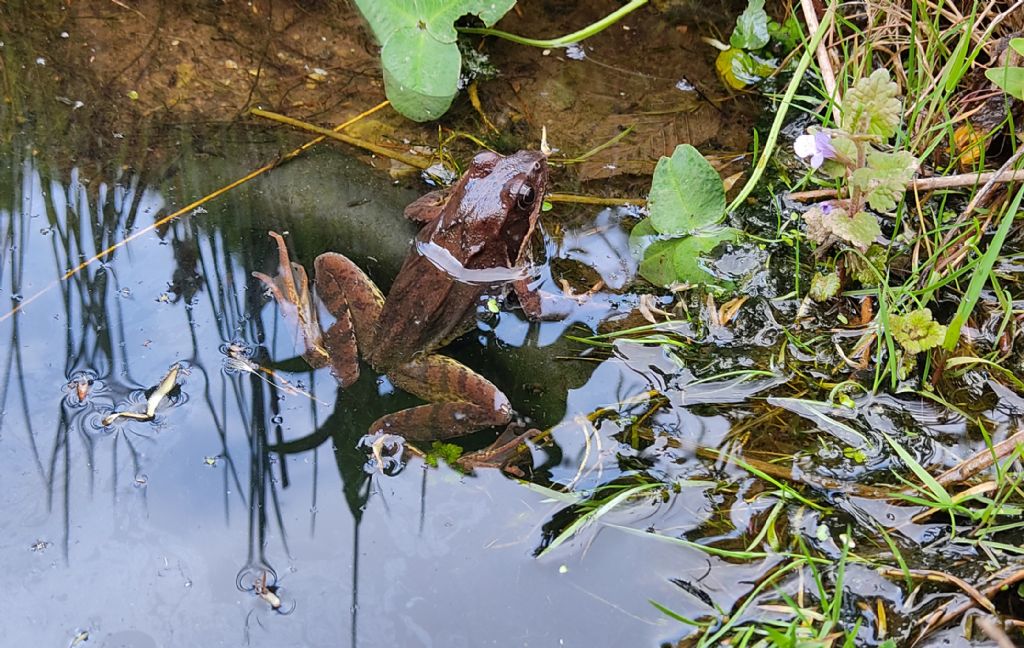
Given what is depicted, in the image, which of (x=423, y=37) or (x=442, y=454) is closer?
(x=442, y=454)

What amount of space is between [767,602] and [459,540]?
116 centimetres

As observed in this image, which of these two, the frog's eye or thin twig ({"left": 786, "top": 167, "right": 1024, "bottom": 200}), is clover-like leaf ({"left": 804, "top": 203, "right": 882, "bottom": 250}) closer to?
thin twig ({"left": 786, "top": 167, "right": 1024, "bottom": 200})

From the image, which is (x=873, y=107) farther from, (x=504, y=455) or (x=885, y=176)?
(x=504, y=455)

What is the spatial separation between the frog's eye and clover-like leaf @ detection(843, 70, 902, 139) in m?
1.44

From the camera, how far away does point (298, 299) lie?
3615 mm

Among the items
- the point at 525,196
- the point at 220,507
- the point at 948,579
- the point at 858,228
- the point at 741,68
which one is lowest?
the point at 220,507

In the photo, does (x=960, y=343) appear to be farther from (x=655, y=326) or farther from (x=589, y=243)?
(x=589, y=243)

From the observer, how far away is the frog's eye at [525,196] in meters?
3.72

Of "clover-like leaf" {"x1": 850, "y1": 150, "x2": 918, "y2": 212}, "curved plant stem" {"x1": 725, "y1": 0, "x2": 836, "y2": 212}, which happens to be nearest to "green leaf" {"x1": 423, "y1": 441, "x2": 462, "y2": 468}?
"curved plant stem" {"x1": 725, "y1": 0, "x2": 836, "y2": 212}

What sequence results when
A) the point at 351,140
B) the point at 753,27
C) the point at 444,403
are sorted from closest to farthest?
the point at 444,403 < the point at 351,140 < the point at 753,27

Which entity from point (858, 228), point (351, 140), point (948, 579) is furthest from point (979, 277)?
point (351, 140)

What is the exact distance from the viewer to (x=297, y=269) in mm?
3730

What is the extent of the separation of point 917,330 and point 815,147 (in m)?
0.87

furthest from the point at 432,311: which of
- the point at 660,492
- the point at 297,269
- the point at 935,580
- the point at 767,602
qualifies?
the point at 935,580
